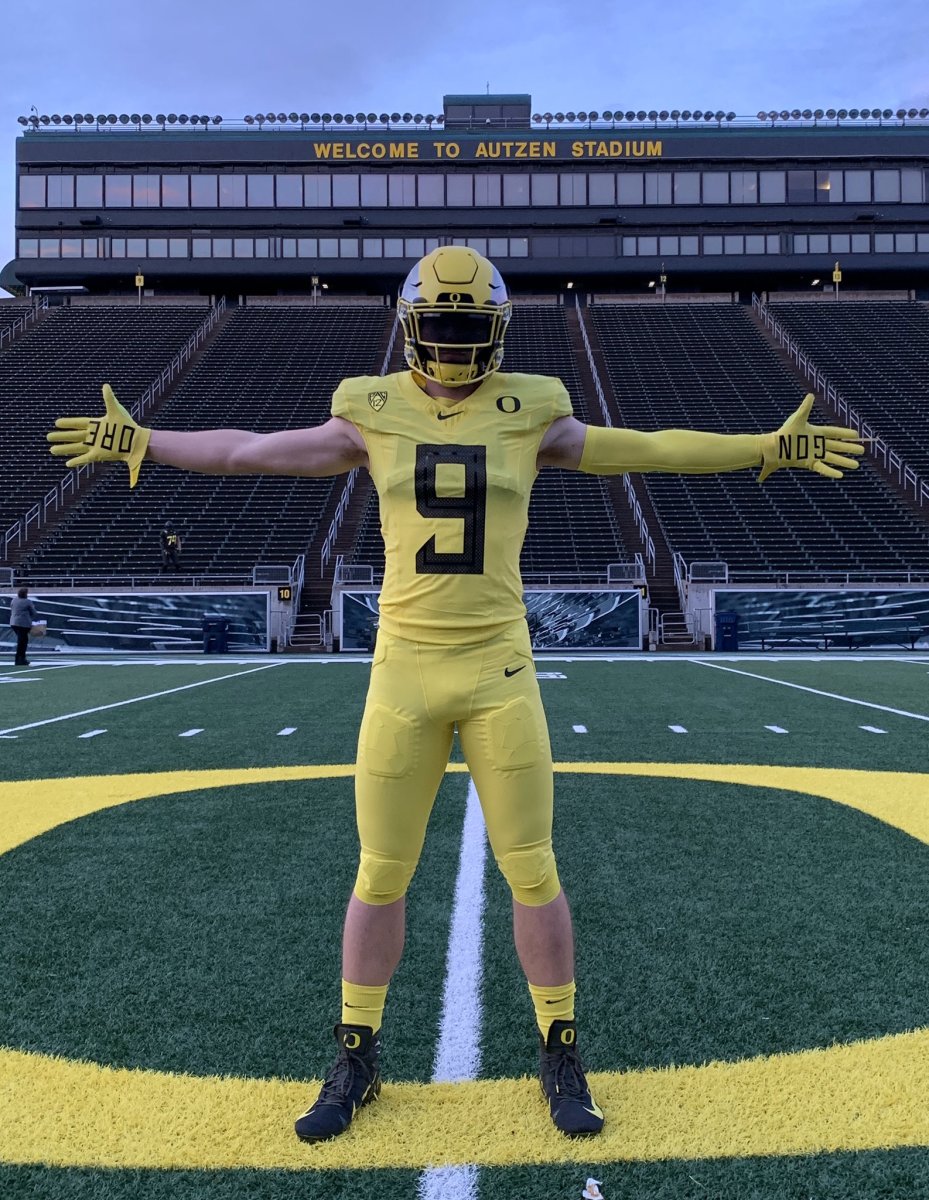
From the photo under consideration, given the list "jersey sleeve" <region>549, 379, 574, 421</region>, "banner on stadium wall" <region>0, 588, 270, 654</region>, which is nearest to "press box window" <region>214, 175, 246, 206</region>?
"banner on stadium wall" <region>0, 588, 270, 654</region>

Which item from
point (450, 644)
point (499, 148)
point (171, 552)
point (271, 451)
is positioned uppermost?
point (499, 148)

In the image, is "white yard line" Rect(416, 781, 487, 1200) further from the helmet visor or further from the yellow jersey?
Result: the helmet visor

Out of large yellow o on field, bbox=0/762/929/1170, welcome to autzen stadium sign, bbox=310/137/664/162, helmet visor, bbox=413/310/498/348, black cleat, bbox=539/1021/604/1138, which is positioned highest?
welcome to autzen stadium sign, bbox=310/137/664/162

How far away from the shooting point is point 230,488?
28703 millimetres

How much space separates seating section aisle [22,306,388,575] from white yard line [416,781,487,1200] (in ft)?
68.1

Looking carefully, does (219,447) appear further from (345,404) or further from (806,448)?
(806,448)

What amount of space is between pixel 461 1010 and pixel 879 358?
37.6 metres

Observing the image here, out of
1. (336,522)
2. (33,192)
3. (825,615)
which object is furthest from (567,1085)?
(33,192)

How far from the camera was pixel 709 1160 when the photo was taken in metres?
2.23

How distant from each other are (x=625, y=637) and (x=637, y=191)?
26.9m

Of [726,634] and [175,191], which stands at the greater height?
[175,191]

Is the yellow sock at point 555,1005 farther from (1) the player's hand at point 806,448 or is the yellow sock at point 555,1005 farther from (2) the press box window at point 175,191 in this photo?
(2) the press box window at point 175,191

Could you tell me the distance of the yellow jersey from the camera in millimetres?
2631

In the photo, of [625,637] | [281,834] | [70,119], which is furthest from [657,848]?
[70,119]
